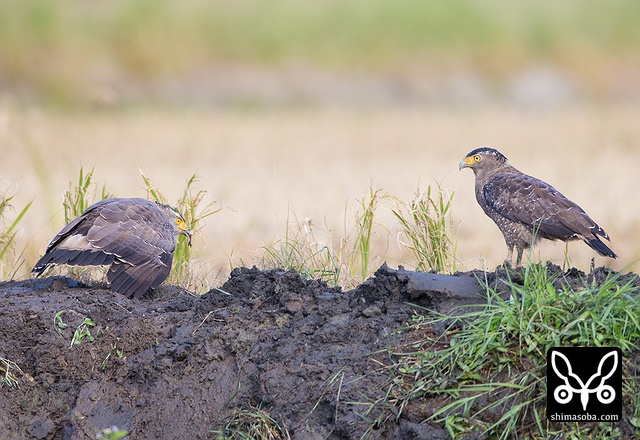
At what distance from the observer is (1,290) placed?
5512 mm

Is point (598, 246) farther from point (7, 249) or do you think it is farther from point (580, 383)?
point (7, 249)

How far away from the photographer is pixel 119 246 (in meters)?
5.69

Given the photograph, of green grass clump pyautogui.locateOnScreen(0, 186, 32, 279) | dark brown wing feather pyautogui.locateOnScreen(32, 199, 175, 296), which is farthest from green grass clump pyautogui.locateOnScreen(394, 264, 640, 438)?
green grass clump pyautogui.locateOnScreen(0, 186, 32, 279)

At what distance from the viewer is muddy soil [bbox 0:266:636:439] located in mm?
4301

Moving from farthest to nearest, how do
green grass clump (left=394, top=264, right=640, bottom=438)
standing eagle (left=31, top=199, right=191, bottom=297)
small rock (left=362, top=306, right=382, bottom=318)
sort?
standing eagle (left=31, top=199, right=191, bottom=297), small rock (left=362, top=306, right=382, bottom=318), green grass clump (left=394, top=264, right=640, bottom=438)

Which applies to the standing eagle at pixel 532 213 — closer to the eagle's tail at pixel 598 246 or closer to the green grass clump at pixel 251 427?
the eagle's tail at pixel 598 246

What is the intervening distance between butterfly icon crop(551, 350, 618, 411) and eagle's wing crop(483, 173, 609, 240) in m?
2.14

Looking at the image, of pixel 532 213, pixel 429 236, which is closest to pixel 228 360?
pixel 429 236

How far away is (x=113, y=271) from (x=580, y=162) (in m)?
11.0

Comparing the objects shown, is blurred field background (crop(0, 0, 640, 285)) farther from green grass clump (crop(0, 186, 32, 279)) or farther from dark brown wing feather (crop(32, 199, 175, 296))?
dark brown wing feather (crop(32, 199, 175, 296))

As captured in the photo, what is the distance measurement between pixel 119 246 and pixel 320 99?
745 inches

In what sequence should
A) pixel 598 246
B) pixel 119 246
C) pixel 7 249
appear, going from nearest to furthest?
pixel 119 246 → pixel 598 246 → pixel 7 249

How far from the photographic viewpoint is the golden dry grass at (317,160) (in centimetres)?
1026

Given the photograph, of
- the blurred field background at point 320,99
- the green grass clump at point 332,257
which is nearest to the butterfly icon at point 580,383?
the green grass clump at point 332,257
